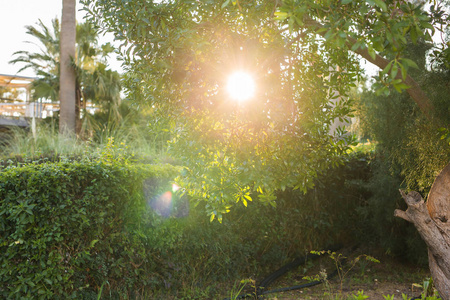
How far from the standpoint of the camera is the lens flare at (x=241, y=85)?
10.1ft

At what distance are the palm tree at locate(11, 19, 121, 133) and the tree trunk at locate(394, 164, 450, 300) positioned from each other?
10148 millimetres

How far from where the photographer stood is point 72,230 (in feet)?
13.5

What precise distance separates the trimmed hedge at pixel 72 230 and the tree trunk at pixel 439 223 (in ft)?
10.6

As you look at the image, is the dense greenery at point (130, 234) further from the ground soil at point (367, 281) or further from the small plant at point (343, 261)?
the small plant at point (343, 261)

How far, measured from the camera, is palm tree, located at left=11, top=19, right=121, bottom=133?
41.6 feet

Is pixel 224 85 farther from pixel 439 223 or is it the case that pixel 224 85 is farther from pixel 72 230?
pixel 439 223

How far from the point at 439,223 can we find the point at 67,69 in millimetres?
10189

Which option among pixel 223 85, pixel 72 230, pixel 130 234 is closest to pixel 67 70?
pixel 130 234

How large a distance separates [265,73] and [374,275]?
5044 mm

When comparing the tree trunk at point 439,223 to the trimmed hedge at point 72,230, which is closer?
the trimmed hedge at point 72,230

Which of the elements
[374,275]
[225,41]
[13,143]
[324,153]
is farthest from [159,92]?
[13,143]

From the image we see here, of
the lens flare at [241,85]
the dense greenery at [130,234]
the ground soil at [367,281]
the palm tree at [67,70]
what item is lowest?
the ground soil at [367,281]

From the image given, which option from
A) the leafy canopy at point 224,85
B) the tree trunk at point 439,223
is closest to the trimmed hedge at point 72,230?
the leafy canopy at point 224,85

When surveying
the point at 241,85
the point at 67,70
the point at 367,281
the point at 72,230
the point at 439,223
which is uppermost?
the point at 67,70
